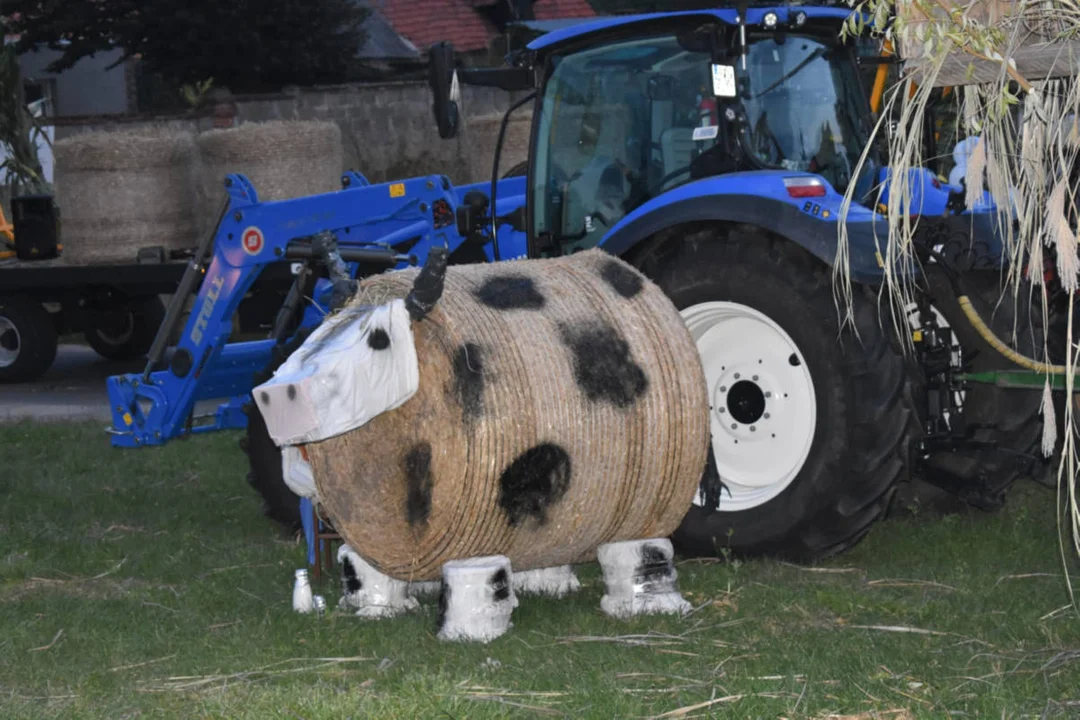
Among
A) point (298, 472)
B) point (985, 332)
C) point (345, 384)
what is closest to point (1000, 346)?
point (985, 332)

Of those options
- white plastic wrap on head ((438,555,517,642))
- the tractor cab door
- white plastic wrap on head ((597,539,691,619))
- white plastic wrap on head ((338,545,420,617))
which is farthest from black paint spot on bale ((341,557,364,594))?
the tractor cab door

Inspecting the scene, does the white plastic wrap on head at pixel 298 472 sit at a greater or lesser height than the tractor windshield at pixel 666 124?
lesser

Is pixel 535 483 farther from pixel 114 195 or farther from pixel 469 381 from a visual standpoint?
pixel 114 195

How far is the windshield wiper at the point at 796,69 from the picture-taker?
6.79 metres

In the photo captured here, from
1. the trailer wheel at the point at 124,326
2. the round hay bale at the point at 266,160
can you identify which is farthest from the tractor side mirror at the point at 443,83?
the trailer wheel at the point at 124,326

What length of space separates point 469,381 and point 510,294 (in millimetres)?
551

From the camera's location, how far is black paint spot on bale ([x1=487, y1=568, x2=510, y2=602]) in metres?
5.34

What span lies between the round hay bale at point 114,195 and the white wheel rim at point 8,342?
0.87 m

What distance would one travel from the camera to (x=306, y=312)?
829cm

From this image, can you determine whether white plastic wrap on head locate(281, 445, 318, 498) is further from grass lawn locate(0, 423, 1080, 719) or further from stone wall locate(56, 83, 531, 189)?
stone wall locate(56, 83, 531, 189)

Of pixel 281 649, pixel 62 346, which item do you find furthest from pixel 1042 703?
pixel 62 346

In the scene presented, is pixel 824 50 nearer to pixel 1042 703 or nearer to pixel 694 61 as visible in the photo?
pixel 694 61

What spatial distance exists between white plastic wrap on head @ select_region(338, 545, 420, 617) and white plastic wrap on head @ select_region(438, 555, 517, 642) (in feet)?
1.46

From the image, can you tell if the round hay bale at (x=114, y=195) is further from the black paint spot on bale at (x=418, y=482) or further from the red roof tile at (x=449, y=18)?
the red roof tile at (x=449, y=18)
